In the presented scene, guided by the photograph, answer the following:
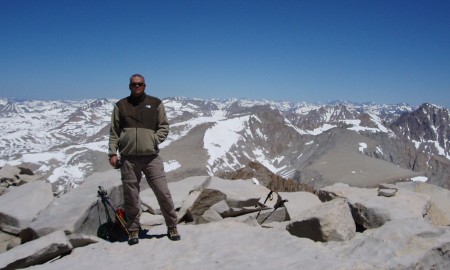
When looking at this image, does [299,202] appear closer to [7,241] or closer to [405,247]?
[405,247]

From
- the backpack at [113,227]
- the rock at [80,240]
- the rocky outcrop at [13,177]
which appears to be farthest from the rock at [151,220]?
the rocky outcrop at [13,177]

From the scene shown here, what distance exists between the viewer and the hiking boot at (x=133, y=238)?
9.13 m

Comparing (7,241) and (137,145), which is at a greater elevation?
(137,145)

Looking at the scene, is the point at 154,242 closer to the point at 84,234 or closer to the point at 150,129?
the point at 84,234

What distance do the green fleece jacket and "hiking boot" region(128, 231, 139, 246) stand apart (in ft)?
6.38

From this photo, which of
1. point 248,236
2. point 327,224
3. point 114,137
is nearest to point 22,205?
point 114,137

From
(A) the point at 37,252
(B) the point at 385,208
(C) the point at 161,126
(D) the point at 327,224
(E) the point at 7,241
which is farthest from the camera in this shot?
(E) the point at 7,241

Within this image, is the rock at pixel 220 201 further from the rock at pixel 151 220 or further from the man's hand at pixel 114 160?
the man's hand at pixel 114 160

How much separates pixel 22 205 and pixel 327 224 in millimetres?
8936

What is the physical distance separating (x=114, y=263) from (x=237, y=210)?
16.8 feet

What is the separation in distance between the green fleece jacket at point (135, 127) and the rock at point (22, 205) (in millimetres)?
4075

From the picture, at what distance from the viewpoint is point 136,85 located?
8.95 m

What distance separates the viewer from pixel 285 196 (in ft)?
54.1

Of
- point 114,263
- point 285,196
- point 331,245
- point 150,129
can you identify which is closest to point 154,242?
point 114,263
